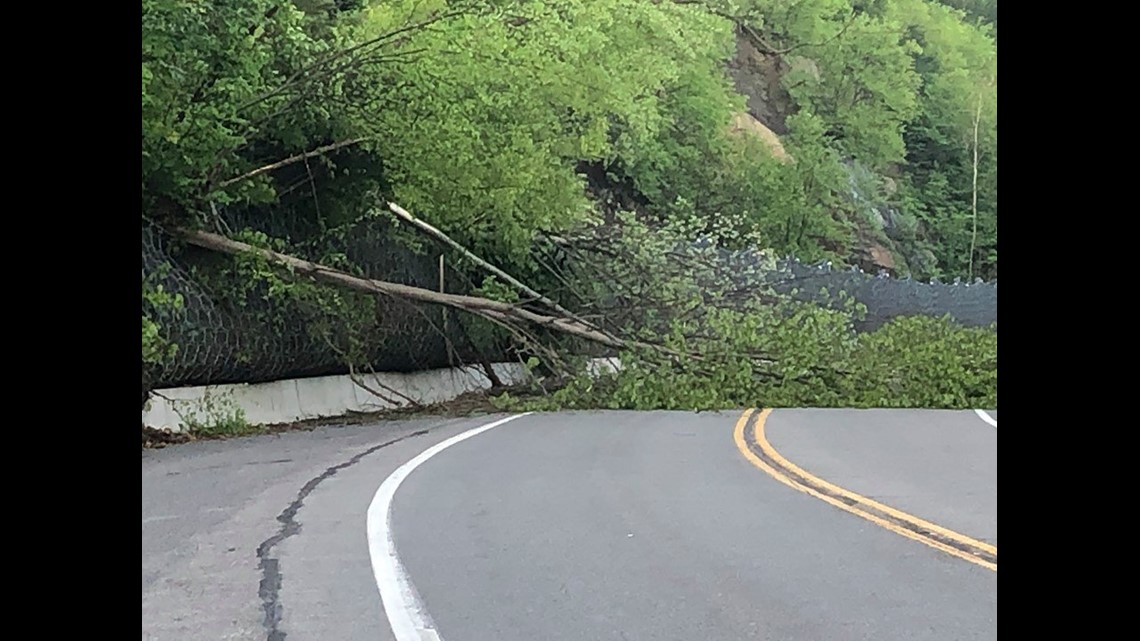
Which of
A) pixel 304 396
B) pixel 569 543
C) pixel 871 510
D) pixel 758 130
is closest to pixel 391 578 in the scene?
pixel 569 543

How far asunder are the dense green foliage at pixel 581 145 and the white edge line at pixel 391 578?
3536mm

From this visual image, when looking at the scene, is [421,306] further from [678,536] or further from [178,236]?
[678,536]

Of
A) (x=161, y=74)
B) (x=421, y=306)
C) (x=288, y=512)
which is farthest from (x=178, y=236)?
(x=288, y=512)

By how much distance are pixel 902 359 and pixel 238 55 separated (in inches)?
307

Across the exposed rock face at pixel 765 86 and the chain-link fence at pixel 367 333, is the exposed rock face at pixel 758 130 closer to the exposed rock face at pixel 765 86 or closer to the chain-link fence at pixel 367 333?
the exposed rock face at pixel 765 86

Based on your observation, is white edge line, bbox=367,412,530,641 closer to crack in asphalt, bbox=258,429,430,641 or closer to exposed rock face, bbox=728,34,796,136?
crack in asphalt, bbox=258,429,430,641

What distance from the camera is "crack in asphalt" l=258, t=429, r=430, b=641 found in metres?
4.27

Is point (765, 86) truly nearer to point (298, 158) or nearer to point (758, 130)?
point (758, 130)

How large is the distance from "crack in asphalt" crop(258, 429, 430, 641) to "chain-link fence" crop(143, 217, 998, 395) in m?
→ 3.02

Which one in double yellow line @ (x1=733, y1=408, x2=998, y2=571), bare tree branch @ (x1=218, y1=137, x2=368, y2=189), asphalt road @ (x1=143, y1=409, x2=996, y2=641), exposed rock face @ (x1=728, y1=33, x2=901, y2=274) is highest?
exposed rock face @ (x1=728, y1=33, x2=901, y2=274)

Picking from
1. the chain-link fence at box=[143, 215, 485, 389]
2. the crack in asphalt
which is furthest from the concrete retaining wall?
the crack in asphalt

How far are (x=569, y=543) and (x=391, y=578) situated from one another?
3.66ft

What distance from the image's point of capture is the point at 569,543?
571cm

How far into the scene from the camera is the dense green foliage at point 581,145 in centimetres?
993
